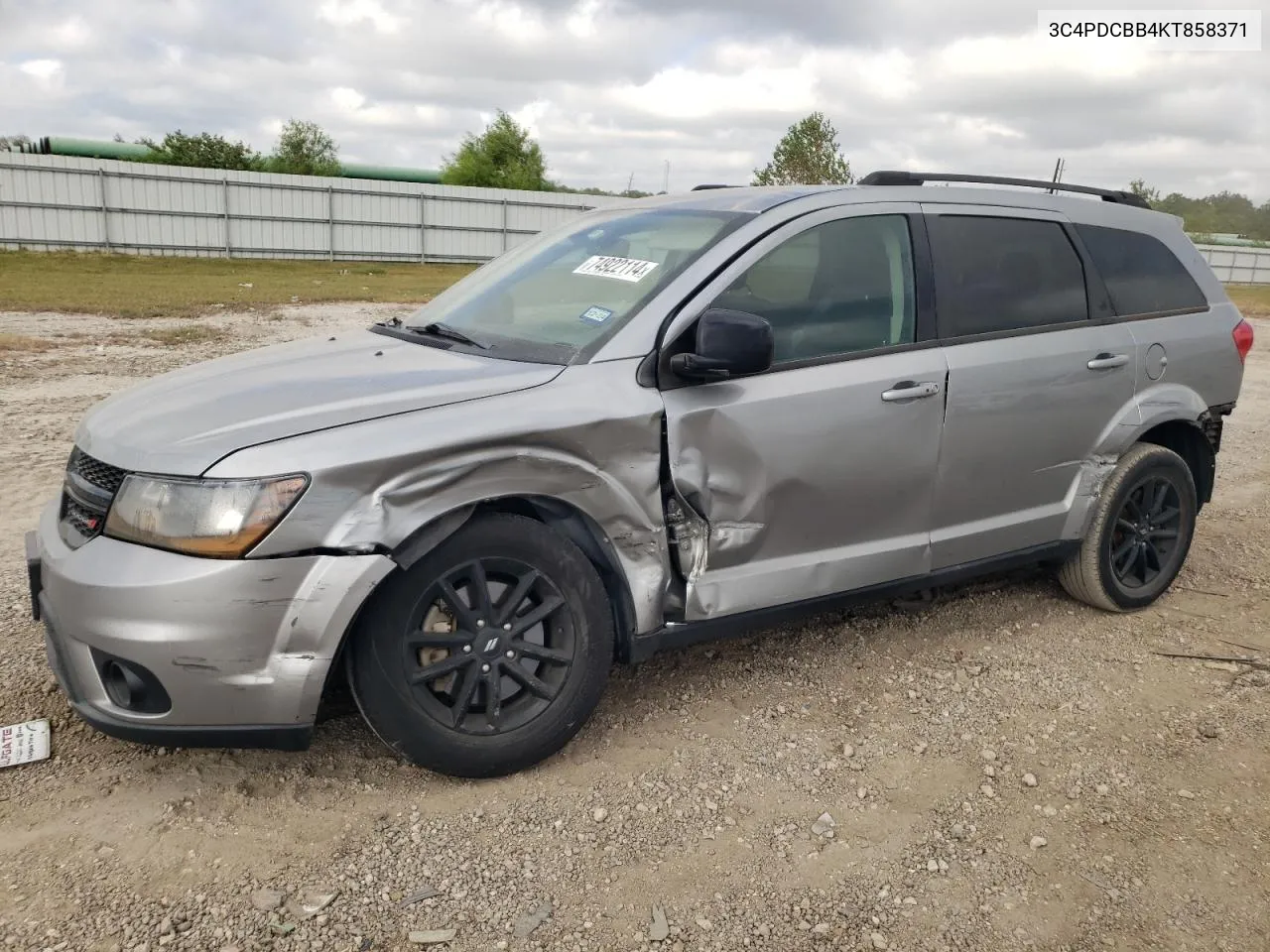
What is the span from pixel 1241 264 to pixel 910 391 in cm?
5926

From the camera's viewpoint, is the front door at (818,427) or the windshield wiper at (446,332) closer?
the front door at (818,427)

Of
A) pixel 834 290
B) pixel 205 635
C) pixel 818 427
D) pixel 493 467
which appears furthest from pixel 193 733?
pixel 834 290

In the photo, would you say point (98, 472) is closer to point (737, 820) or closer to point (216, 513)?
point (216, 513)

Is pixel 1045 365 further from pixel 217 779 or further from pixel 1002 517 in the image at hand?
pixel 217 779

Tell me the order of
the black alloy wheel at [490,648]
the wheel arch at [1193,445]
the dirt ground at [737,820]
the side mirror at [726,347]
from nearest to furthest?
the dirt ground at [737,820]
the black alloy wheel at [490,648]
the side mirror at [726,347]
the wheel arch at [1193,445]

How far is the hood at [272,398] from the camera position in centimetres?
264

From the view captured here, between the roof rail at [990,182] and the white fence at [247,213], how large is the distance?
23002 mm

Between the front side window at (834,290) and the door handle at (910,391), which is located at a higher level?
the front side window at (834,290)

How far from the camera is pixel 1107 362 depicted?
4.10 m

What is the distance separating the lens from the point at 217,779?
9.64 ft

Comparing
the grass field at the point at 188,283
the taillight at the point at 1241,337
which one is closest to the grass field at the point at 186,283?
the grass field at the point at 188,283

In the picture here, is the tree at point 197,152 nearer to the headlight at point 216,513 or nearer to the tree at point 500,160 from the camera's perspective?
the tree at point 500,160

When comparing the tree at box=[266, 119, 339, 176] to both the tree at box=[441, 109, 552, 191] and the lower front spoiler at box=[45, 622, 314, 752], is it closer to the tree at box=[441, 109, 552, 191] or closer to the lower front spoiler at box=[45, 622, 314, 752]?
the tree at box=[441, 109, 552, 191]

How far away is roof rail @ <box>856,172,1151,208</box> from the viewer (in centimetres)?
389
